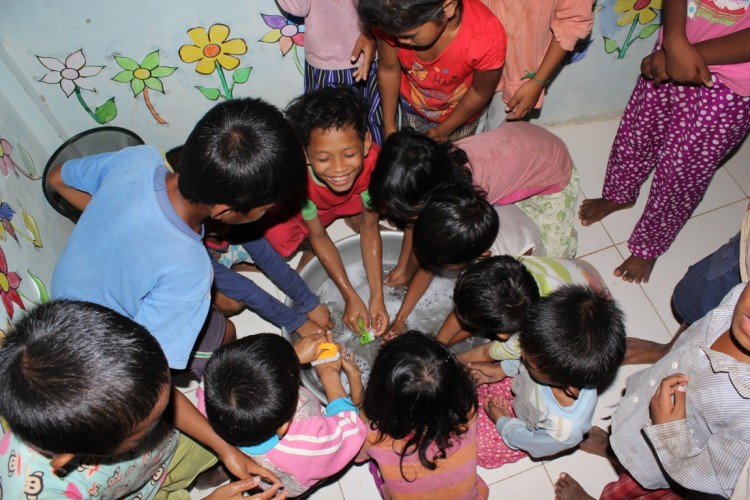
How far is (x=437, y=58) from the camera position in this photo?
1732 millimetres

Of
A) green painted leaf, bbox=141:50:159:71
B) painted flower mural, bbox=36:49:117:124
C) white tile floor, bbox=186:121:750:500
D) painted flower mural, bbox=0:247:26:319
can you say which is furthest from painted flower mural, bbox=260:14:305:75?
painted flower mural, bbox=0:247:26:319

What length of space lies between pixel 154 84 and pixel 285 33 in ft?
1.71

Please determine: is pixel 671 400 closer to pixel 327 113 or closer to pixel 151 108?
pixel 327 113

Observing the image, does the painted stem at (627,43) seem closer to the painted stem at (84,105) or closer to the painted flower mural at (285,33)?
the painted flower mural at (285,33)

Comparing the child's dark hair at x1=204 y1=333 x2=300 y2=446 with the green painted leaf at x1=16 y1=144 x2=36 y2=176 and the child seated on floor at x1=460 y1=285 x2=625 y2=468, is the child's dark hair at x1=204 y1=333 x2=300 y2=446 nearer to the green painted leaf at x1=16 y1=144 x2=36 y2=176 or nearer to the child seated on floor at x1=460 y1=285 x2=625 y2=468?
the child seated on floor at x1=460 y1=285 x2=625 y2=468

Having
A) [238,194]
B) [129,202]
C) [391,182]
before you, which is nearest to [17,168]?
[129,202]

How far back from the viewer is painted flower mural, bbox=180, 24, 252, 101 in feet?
6.35

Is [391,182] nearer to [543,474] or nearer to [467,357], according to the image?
[467,357]

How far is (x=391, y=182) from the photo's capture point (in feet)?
5.34

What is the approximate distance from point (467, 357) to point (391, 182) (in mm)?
644

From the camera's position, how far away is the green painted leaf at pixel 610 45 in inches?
88.0

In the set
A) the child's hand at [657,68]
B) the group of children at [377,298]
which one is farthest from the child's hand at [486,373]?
the child's hand at [657,68]

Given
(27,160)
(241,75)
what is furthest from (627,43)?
(27,160)

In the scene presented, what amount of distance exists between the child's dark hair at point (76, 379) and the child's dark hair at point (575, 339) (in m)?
0.87
